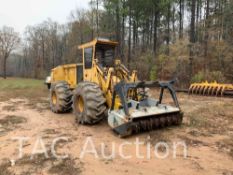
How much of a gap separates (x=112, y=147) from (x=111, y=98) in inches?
66.2

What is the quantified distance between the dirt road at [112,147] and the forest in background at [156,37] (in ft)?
33.7

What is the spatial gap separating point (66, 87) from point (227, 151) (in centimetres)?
540

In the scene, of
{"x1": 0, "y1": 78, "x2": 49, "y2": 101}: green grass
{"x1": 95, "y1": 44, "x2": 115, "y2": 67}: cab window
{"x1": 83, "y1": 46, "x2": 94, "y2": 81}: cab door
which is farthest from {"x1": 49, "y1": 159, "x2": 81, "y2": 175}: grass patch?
{"x1": 0, "y1": 78, "x2": 49, "y2": 101}: green grass

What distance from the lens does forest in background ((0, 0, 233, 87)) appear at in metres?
16.5

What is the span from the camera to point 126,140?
4.86 meters

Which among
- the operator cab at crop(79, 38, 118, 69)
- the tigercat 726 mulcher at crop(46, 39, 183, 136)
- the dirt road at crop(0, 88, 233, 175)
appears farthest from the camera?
the operator cab at crop(79, 38, 118, 69)

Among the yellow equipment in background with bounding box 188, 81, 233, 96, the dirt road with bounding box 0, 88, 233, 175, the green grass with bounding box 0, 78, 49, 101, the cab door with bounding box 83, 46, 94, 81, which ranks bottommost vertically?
the dirt road with bounding box 0, 88, 233, 175

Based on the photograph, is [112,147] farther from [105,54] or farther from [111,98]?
[105,54]

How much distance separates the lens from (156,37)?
938 inches

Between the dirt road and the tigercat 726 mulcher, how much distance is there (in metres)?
0.29

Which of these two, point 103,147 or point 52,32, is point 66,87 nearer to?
point 103,147

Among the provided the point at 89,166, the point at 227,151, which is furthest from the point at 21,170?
the point at 227,151

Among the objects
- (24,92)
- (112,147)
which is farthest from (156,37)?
(112,147)

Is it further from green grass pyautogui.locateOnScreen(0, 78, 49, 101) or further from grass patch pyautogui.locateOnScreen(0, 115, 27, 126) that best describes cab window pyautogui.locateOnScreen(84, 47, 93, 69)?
green grass pyautogui.locateOnScreen(0, 78, 49, 101)
